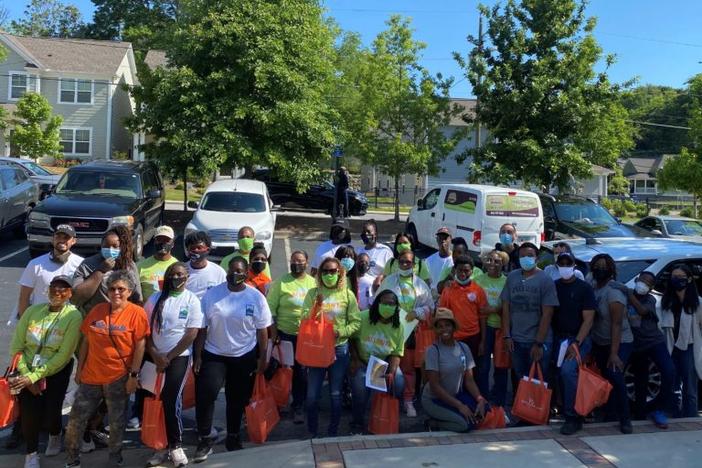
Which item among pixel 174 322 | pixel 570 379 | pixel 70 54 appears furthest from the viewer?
pixel 70 54

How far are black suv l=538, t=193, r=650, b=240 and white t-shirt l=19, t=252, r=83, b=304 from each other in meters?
11.5

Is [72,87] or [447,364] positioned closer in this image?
[447,364]

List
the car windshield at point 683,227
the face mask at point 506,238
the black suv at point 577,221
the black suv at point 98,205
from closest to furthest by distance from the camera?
the face mask at point 506,238 < the black suv at point 98,205 < the black suv at point 577,221 < the car windshield at point 683,227

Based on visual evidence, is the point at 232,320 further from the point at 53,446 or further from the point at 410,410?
the point at 410,410

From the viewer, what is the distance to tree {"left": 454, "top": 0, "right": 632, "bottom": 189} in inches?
758

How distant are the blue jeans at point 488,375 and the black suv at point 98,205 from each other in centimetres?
717

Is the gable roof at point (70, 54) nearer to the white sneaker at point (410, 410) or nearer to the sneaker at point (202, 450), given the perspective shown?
the white sneaker at point (410, 410)

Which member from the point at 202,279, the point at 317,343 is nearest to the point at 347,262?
the point at 317,343

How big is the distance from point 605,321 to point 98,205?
992 centimetres

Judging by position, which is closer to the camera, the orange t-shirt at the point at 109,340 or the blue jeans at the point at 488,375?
the orange t-shirt at the point at 109,340

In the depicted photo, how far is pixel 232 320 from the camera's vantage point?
5.15 metres

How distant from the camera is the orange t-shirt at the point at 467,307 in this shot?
6207mm

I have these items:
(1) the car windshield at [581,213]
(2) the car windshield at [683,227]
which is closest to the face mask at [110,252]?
(1) the car windshield at [581,213]

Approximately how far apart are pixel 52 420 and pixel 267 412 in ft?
5.55
